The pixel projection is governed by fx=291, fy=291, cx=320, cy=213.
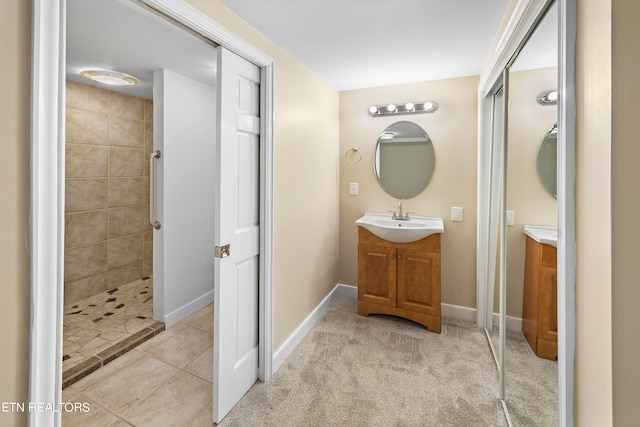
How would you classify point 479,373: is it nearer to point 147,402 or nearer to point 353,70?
point 147,402

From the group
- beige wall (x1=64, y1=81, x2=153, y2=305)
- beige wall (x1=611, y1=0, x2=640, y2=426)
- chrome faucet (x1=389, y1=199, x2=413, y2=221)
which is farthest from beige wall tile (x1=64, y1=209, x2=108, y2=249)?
beige wall (x1=611, y1=0, x2=640, y2=426)

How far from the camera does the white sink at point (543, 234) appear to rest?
100 centimetres

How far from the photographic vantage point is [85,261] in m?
3.08

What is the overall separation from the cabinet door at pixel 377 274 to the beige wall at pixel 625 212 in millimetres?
2023

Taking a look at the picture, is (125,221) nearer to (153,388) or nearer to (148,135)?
(148,135)

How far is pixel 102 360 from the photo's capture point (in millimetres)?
2094

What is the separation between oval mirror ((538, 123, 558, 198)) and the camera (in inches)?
39.2

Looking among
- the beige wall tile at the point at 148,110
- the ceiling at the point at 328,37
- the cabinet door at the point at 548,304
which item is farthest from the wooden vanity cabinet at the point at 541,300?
the beige wall tile at the point at 148,110

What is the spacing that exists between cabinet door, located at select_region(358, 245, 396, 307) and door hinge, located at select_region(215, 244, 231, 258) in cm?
146

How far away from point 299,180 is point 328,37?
39.8 inches

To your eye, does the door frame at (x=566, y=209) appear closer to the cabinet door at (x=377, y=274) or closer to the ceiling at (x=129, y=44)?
the ceiling at (x=129, y=44)

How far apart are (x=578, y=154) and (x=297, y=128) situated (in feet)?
5.88

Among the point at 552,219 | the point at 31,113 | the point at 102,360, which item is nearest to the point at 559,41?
the point at 552,219
